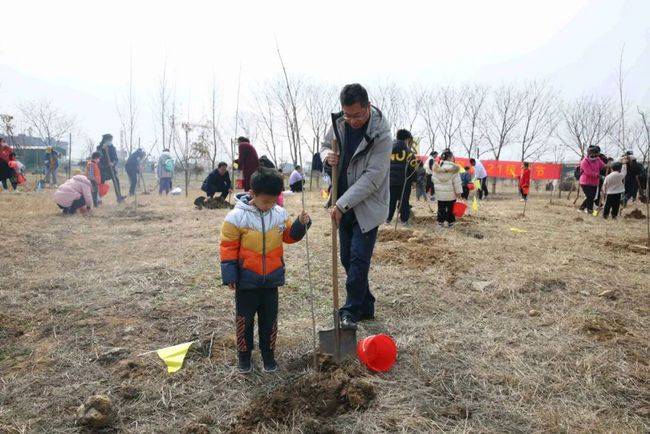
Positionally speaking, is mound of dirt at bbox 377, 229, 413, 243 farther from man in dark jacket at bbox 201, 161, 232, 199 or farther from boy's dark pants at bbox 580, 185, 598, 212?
boy's dark pants at bbox 580, 185, 598, 212

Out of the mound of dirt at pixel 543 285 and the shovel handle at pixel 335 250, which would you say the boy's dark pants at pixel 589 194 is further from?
the shovel handle at pixel 335 250

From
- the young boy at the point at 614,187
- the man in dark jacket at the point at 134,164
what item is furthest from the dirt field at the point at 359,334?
the man in dark jacket at the point at 134,164

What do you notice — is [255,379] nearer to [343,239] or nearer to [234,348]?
[234,348]

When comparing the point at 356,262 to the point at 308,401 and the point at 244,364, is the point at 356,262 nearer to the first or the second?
the point at 244,364

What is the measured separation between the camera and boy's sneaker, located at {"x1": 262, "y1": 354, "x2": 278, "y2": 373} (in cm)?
271

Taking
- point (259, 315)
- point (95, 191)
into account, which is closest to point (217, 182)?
point (95, 191)

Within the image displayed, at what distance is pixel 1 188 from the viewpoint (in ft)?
45.5

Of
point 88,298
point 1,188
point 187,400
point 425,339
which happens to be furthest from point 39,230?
point 1,188

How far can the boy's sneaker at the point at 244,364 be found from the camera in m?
2.68

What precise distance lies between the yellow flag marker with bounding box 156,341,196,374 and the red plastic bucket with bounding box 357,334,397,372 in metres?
1.10

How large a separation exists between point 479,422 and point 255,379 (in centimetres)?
125

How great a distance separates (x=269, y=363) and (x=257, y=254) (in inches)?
27.8

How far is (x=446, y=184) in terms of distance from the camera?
25.0ft

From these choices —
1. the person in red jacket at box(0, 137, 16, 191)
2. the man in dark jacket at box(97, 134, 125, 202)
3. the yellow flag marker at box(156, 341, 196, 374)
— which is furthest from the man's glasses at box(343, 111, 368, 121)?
the person in red jacket at box(0, 137, 16, 191)
